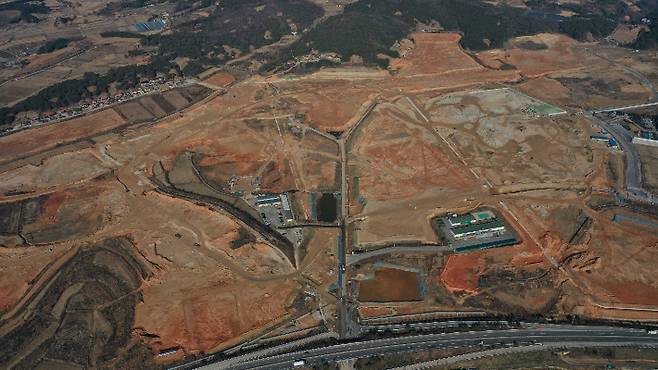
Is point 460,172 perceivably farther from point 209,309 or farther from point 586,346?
A: point 209,309

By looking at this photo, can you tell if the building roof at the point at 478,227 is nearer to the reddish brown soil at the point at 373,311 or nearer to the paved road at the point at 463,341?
the paved road at the point at 463,341

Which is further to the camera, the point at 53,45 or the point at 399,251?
the point at 53,45

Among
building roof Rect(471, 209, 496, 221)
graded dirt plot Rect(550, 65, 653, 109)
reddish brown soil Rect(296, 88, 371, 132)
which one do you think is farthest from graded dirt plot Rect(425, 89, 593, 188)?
reddish brown soil Rect(296, 88, 371, 132)

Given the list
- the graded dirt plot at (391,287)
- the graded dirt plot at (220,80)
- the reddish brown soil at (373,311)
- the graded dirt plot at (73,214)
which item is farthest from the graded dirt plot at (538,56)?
the graded dirt plot at (73,214)

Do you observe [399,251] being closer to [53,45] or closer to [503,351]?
[503,351]

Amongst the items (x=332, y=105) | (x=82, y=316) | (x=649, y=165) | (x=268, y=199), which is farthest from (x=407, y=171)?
(x=82, y=316)

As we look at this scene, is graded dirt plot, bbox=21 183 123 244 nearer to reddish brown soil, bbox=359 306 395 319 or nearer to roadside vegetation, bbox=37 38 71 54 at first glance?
reddish brown soil, bbox=359 306 395 319
